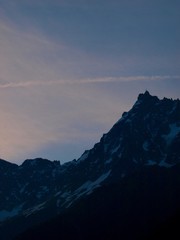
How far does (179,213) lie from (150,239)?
24.0 metres

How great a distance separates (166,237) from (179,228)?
8.69 m

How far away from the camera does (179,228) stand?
488 ft

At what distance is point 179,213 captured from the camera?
552 ft

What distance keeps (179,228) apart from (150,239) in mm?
7977

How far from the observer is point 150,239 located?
146500 millimetres

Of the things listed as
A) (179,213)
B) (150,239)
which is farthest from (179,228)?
(179,213)

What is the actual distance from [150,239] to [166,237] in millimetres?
6312

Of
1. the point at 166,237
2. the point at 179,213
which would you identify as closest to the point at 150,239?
the point at 166,237

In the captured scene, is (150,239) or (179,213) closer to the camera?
(150,239)

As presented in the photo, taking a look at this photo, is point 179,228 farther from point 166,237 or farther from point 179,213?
point 179,213

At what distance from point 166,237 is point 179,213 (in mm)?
27791

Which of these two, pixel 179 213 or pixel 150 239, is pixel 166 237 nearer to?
pixel 150 239

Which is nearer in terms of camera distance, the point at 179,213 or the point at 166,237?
the point at 166,237

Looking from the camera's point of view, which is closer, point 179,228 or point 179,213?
point 179,228
